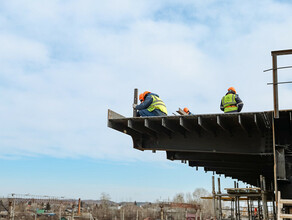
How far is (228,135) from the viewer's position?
37.4 ft

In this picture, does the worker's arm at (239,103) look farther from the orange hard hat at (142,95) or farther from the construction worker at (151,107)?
the orange hard hat at (142,95)

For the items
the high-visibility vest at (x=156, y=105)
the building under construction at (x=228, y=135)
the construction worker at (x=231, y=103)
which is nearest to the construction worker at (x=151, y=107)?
the high-visibility vest at (x=156, y=105)

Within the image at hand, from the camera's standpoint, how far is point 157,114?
12219 millimetres

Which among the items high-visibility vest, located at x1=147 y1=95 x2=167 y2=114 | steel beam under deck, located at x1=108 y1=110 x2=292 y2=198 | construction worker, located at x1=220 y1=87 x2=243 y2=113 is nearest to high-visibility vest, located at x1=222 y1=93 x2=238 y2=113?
construction worker, located at x1=220 y1=87 x2=243 y2=113

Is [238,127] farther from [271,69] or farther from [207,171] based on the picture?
[207,171]

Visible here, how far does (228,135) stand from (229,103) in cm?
127

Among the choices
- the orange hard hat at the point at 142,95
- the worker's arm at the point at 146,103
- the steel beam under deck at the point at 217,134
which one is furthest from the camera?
the orange hard hat at the point at 142,95

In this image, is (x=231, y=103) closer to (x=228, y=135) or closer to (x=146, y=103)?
(x=228, y=135)

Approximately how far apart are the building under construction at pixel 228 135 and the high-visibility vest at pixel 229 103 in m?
1.01

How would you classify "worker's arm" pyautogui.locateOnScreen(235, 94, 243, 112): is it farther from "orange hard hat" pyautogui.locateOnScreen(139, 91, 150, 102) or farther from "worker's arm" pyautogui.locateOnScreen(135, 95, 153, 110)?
"orange hard hat" pyautogui.locateOnScreen(139, 91, 150, 102)

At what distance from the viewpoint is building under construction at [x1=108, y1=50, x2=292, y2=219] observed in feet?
31.7

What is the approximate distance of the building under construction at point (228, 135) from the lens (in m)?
9.67

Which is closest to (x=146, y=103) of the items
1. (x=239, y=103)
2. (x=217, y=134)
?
(x=217, y=134)

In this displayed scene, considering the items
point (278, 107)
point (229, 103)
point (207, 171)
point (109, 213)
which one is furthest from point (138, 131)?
point (109, 213)
